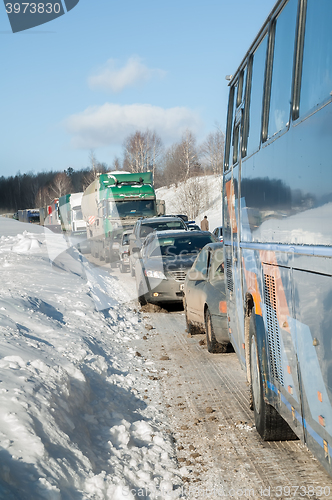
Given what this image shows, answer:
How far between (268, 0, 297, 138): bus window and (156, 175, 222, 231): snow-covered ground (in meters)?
46.7

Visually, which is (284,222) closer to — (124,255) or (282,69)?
(282,69)

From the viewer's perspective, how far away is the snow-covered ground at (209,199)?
56981mm

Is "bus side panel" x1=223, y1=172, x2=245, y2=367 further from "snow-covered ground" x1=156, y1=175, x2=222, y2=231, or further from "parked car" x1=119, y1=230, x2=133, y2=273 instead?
"snow-covered ground" x1=156, y1=175, x2=222, y2=231

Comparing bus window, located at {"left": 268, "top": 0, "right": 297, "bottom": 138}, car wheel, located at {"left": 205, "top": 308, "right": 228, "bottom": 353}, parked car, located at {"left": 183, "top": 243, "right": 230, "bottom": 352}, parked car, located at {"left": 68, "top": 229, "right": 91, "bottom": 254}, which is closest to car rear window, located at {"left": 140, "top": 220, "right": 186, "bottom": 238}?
parked car, located at {"left": 183, "top": 243, "right": 230, "bottom": 352}

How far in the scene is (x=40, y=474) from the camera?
11.0 ft

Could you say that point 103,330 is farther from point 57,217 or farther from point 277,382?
point 57,217

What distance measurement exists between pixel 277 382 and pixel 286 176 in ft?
5.22

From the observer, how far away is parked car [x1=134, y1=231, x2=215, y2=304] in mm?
11602

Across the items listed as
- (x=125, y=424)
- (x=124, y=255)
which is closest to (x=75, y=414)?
(x=125, y=424)

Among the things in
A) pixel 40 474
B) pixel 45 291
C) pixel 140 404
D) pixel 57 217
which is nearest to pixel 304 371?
pixel 40 474

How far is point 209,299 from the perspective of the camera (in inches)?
316

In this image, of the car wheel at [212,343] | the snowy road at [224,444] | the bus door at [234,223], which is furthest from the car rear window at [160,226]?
the bus door at [234,223]

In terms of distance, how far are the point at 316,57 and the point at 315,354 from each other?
171 centimetres

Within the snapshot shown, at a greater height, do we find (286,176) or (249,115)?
(249,115)
